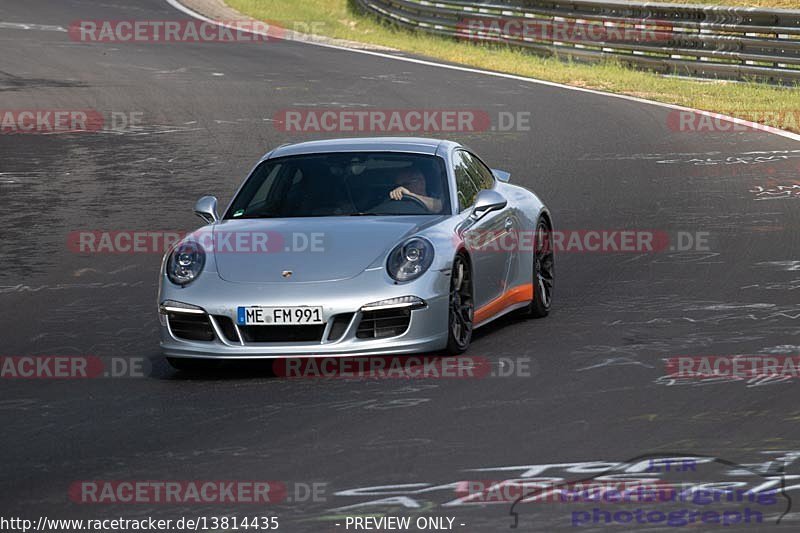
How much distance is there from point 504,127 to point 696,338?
11.1 meters

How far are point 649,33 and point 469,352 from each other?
55.0 feet

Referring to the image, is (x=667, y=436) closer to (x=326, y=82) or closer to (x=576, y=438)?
(x=576, y=438)

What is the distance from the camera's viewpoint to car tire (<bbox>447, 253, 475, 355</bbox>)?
29.7 feet

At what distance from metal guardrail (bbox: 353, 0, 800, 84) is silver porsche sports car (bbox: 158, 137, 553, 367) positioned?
44.2ft

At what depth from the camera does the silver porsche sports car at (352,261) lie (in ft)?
28.7

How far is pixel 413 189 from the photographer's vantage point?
9961 mm
